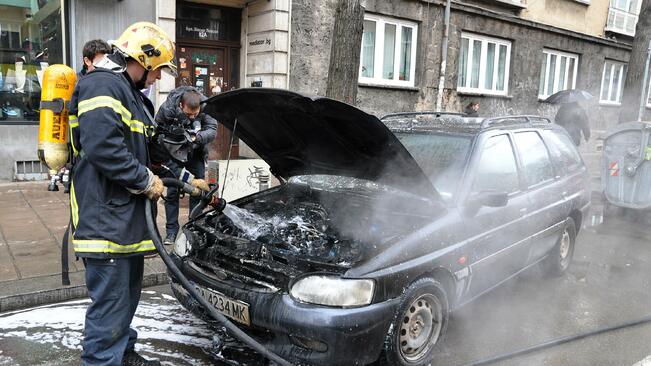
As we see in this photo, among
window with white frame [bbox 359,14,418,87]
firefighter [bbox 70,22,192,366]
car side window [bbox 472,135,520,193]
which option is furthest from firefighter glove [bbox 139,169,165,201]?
window with white frame [bbox 359,14,418,87]

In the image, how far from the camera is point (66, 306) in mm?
4160

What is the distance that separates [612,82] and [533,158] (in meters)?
18.2

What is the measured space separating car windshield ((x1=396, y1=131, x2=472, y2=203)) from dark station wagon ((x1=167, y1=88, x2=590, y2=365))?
0.01 metres

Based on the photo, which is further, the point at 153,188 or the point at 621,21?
the point at 621,21

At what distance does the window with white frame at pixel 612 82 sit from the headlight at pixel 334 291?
19727 millimetres

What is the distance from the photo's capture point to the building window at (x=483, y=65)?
14.4 m

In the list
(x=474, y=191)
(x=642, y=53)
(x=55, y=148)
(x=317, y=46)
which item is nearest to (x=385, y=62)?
(x=317, y=46)

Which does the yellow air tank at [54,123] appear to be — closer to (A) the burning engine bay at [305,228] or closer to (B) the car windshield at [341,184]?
(A) the burning engine bay at [305,228]

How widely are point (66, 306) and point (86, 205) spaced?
1920 millimetres

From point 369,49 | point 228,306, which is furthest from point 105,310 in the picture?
point 369,49

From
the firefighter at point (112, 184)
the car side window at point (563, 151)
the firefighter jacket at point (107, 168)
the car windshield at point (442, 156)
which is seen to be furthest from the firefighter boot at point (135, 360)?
the car side window at point (563, 151)

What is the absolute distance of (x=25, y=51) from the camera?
8539 mm

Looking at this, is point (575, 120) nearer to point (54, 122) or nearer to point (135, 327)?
point (135, 327)

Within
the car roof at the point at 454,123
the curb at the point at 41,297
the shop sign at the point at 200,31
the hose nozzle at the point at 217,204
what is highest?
the shop sign at the point at 200,31
